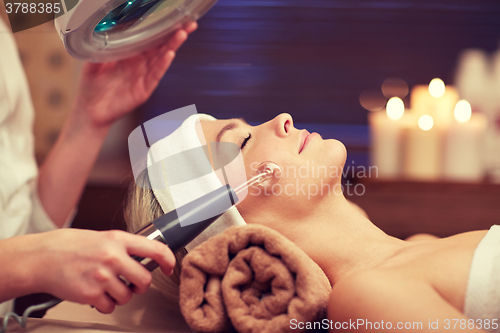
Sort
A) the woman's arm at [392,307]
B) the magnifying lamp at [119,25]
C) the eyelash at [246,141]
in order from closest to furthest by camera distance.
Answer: the woman's arm at [392,307] → the magnifying lamp at [119,25] → the eyelash at [246,141]

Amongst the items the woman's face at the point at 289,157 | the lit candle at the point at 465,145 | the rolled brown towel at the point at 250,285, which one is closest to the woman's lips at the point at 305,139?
the woman's face at the point at 289,157

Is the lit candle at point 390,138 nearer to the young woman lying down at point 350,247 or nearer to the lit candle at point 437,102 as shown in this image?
the lit candle at point 437,102

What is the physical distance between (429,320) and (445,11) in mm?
1587

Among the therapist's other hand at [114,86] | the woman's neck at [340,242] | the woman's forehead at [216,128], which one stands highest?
the therapist's other hand at [114,86]

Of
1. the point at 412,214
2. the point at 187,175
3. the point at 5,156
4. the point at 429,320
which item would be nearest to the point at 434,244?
the point at 429,320

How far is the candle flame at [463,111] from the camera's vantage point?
4.78 ft

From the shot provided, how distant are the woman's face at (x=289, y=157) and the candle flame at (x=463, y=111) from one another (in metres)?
0.90

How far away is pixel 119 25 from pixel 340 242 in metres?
0.63

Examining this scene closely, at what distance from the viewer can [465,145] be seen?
1472mm

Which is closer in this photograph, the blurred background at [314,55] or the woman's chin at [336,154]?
the woman's chin at [336,154]

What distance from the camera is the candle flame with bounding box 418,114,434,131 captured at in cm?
150

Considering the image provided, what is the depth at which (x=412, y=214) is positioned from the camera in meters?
1.52

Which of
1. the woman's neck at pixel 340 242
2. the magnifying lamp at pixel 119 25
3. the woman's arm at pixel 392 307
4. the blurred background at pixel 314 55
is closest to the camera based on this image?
the woman's arm at pixel 392 307

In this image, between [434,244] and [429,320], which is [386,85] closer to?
[434,244]
